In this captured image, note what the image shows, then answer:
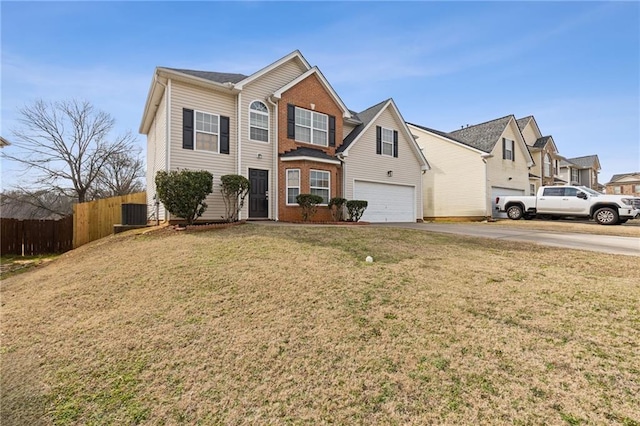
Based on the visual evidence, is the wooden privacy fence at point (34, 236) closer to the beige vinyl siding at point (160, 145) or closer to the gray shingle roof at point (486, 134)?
the beige vinyl siding at point (160, 145)

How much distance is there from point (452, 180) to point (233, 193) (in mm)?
16776

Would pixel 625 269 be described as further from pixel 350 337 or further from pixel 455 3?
pixel 455 3

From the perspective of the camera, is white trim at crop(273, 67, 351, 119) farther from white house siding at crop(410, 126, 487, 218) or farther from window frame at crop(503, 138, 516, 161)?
window frame at crop(503, 138, 516, 161)

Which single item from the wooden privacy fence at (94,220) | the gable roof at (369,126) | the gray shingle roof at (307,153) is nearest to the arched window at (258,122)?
the gray shingle roof at (307,153)

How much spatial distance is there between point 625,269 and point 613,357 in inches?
159

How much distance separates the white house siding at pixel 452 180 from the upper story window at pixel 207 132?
648 inches

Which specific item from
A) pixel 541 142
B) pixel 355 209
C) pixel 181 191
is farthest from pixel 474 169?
pixel 181 191

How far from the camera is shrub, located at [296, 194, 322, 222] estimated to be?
12.8 metres

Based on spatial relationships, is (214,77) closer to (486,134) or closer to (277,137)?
(277,137)

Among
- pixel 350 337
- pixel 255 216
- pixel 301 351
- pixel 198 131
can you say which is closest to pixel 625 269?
pixel 350 337

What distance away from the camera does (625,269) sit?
542 centimetres

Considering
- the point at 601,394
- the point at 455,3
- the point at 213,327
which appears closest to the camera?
the point at 601,394

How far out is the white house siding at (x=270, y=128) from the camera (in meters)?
12.6

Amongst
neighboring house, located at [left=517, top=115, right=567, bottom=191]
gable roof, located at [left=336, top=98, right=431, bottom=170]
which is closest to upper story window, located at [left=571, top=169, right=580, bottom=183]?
neighboring house, located at [left=517, top=115, right=567, bottom=191]
